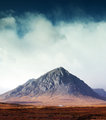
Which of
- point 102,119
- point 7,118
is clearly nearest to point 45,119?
point 7,118

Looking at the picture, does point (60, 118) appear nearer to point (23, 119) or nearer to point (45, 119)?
point (45, 119)

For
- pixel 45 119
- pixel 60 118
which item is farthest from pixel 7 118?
pixel 60 118

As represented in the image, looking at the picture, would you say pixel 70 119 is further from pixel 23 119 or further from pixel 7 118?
pixel 7 118

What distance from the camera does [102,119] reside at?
138ft

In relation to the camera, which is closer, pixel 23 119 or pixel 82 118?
pixel 23 119

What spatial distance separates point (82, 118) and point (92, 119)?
8.39ft

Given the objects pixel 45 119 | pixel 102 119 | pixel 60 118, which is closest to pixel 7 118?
pixel 45 119

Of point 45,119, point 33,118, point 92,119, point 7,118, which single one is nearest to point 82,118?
point 92,119

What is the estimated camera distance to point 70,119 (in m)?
42.0

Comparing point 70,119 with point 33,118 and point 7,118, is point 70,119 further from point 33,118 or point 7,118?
point 7,118

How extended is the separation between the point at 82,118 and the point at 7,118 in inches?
749

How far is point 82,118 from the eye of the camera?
4344 centimetres

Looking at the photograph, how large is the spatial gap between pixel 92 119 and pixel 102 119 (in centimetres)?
246

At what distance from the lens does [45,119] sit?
4172 cm
